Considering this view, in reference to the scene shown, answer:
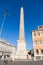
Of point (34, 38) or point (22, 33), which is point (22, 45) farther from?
point (34, 38)

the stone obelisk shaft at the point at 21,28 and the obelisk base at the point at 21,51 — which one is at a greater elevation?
the stone obelisk shaft at the point at 21,28

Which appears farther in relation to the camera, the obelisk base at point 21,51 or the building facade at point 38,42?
the building facade at point 38,42

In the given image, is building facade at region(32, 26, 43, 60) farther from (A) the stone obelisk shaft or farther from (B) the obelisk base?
(B) the obelisk base

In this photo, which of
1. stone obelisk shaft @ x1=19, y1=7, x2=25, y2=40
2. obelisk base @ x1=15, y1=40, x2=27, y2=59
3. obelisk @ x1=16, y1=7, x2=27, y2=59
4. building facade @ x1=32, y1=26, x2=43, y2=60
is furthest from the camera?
building facade @ x1=32, y1=26, x2=43, y2=60

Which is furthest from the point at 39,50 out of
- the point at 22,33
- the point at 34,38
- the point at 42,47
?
the point at 22,33

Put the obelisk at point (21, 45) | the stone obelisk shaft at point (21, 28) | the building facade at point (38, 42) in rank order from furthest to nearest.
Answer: the building facade at point (38, 42) < the stone obelisk shaft at point (21, 28) < the obelisk at point (21, 45)

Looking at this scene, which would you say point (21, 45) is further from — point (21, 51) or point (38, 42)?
point (38, 42)

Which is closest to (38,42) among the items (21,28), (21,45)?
(21,28)

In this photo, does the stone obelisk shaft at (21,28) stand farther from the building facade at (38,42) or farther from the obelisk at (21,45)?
the building facade at (38,42)

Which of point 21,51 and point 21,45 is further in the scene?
point 21,45

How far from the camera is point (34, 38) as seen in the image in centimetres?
4262

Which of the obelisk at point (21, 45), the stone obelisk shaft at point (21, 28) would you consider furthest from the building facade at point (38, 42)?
the obelisk at point (21, 45)

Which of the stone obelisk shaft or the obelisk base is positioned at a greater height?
the stone obelisk shaft

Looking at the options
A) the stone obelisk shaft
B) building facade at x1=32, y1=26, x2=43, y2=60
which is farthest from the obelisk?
building facade at x1=32, y1=26, x2=43, y2=60
